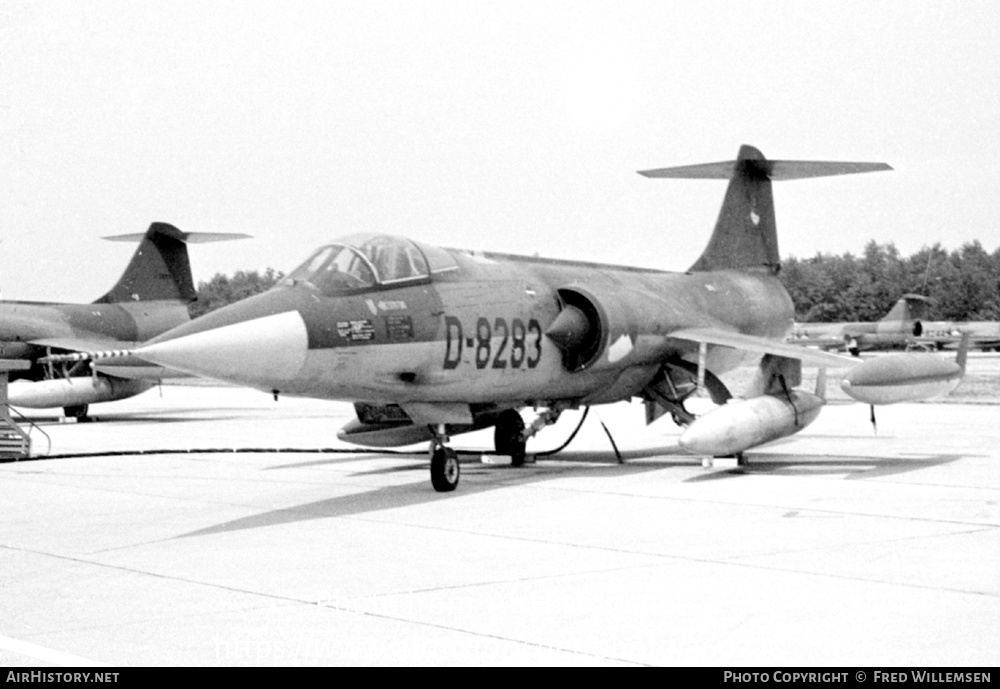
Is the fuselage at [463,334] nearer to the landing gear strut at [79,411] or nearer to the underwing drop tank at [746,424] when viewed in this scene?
the underwing drop tank at [746,424]

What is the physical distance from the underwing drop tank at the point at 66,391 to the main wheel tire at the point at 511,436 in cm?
1240

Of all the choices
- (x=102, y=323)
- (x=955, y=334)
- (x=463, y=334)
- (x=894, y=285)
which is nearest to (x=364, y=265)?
(x=463, y=334)

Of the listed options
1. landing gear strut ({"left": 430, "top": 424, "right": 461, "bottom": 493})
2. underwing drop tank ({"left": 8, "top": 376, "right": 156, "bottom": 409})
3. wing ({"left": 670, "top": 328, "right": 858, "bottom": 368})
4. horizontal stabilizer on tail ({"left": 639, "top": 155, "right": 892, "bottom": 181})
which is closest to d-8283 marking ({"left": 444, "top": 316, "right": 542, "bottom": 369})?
landing gear strut ({"left": 430, "top": 424, "right": 461, "bottom": 493})

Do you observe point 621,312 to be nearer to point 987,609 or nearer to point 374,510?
point 374,510

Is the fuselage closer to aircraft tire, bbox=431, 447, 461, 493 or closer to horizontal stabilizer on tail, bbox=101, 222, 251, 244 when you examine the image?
aircraft tire, bbox=431, 447, 461, 493

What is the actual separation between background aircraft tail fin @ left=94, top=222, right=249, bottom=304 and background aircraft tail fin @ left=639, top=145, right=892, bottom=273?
518 inches

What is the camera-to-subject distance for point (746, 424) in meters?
12.6

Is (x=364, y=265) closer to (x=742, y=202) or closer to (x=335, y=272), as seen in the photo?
(x=335, y=272)

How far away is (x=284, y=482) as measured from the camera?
40.7 ft

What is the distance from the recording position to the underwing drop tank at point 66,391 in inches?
922

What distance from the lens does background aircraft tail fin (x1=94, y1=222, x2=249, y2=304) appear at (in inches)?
1045

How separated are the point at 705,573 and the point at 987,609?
1.61 m

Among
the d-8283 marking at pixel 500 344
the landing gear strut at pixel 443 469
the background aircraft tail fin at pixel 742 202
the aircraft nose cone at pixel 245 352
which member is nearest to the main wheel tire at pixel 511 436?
the d-8283 marking at pixel 500 344
